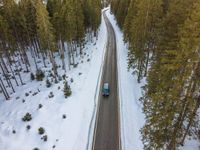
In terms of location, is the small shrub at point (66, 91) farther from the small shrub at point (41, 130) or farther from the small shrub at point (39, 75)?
the small shrub at point (39, 75)

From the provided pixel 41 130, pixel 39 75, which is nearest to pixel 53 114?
pixel 41 130

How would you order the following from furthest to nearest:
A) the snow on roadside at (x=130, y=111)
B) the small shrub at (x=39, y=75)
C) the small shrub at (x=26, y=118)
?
1. the small shrub at (x=39, y=75)
2. the small shrub at (x=26, y=118)
3. the snow on roadside at (x=130, y=111)

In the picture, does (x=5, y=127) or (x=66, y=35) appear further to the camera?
(x=66, y=35)

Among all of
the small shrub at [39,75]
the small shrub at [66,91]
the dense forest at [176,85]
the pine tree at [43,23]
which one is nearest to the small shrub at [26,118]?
the small shrub at [66,91]

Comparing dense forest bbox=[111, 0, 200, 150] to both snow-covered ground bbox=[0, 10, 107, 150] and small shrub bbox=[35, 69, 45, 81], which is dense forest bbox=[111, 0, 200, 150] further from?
small shrub bbox=[35, 69, 45, 81]

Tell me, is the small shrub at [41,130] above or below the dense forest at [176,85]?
below

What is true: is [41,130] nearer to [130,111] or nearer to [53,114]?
[53,114]

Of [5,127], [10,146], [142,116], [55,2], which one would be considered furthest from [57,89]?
[55,2]

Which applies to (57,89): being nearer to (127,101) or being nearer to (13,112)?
(13,112)

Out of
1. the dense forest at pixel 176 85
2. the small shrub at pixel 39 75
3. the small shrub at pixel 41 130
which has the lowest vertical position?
the small shrub at pixel 41 130
